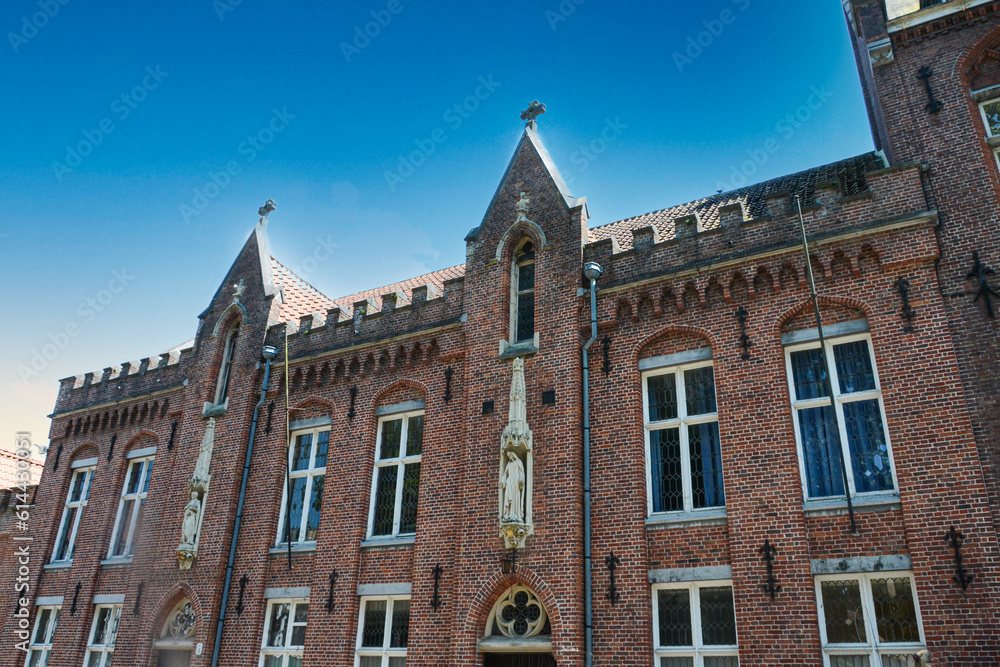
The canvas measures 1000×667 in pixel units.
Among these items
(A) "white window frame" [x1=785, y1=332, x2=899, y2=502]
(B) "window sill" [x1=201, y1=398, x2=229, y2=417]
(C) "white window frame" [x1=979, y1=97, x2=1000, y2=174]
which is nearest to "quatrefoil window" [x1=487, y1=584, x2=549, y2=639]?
(A) "white window frame" [x1=785, y1=332, x2=899, y2=502]

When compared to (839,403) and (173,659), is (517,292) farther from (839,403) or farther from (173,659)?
(173,659)

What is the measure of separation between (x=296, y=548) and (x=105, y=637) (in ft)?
21.5

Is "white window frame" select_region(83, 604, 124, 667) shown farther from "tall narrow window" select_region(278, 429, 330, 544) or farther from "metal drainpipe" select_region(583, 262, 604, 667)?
"metal drainpipe" select_region(583, 262, 604, 667)

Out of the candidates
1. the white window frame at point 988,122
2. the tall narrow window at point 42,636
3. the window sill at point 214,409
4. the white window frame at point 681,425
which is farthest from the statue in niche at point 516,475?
the tall narrow window at point 42,636

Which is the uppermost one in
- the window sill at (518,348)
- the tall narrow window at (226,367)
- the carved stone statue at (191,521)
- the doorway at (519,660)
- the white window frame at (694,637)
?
the tall narrow window at (226,367)

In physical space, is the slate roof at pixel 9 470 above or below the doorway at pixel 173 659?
above

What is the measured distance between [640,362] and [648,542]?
3426mm

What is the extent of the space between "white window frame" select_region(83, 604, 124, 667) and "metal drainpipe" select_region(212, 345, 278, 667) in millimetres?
3562

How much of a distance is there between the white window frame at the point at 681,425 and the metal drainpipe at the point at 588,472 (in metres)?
1.08

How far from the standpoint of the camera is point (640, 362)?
1406 cm

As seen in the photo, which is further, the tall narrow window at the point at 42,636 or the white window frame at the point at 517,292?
the tall narrow window at the point at 42,636

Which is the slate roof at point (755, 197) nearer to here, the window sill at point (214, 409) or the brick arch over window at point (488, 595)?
the brick arch over window at point (488, 595)

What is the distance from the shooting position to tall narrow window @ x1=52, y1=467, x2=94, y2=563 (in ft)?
69.5

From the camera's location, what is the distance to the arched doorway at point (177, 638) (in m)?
16.8
